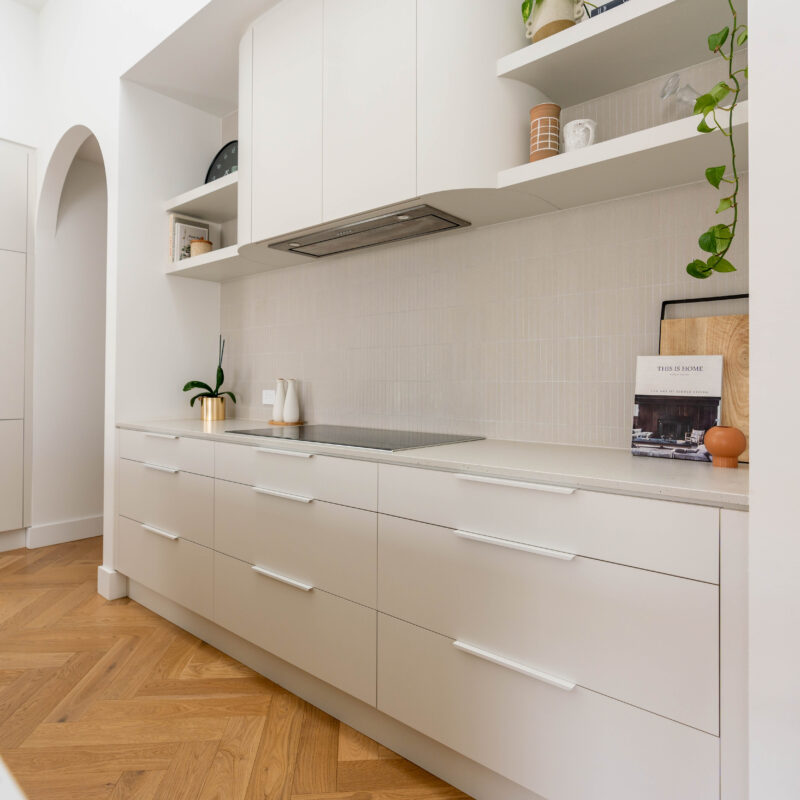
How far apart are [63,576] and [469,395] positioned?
8.35ft

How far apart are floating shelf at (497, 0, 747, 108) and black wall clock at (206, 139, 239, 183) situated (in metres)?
1.78

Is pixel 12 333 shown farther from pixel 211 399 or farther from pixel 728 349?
pixel 728 349

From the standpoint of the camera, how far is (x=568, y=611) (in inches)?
48.6

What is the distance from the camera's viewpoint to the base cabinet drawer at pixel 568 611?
1073mm

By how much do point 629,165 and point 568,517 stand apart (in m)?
0.94

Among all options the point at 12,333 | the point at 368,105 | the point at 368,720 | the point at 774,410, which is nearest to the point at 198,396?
the point at 12,333

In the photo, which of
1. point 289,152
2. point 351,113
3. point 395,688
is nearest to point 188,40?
point 289,152

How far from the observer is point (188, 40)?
2508 mm

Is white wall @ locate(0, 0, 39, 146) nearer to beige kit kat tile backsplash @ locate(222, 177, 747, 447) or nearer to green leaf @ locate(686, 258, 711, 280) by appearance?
beige kit kat tile backsplash @ locate(222, 177, 747, 447)

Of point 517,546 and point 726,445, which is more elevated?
point 726,445

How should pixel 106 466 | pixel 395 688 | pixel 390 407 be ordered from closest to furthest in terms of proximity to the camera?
pixel 395 688 → pixel 390 407 → pixel 106 466

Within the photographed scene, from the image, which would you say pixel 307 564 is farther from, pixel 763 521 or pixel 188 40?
pixel 188 40

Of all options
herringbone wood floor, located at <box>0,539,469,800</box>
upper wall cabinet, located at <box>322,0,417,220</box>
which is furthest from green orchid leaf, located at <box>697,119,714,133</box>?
herringbone wood floor, located at <box>0,539,469,800</box>

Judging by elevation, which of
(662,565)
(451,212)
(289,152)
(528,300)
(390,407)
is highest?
(289,152)
